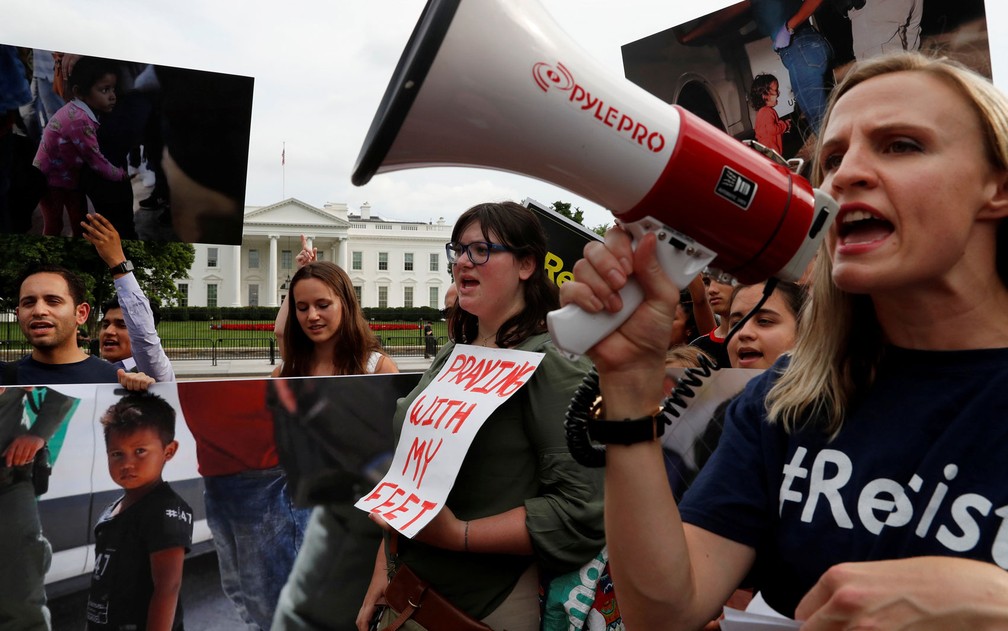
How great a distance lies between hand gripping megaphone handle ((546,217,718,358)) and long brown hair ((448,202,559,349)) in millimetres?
1195

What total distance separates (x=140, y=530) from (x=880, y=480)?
9.23 feet

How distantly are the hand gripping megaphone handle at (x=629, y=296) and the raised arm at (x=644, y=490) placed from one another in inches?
0.6

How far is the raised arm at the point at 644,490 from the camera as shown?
1.21m

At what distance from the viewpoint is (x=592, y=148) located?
1.31m

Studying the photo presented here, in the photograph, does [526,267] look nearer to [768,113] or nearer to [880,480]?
[880,480]

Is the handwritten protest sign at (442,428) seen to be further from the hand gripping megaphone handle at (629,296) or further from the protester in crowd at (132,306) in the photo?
the protester in crowd at (132,306)

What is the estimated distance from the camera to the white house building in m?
87.9

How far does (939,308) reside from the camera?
1.19 metres

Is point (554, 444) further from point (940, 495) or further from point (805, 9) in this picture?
point (805, 9)

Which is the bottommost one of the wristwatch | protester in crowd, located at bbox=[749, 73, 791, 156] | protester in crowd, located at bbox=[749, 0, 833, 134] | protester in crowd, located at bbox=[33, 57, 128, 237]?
the wristwatch

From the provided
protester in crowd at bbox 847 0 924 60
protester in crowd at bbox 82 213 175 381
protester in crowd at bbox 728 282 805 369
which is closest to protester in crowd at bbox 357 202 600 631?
protester in crowd at bbox 728 282 805 369

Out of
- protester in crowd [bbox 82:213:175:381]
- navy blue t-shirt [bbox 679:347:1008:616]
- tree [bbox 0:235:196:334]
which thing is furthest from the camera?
tree [bbox 0:235:196:334]

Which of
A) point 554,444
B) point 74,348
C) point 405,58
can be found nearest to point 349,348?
point 74,348

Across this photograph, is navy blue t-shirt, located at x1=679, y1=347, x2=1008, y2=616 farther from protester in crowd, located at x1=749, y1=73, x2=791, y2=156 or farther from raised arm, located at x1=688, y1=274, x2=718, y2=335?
protester in crowd, located at x1=749, y1=73, x2=791, y2=156
